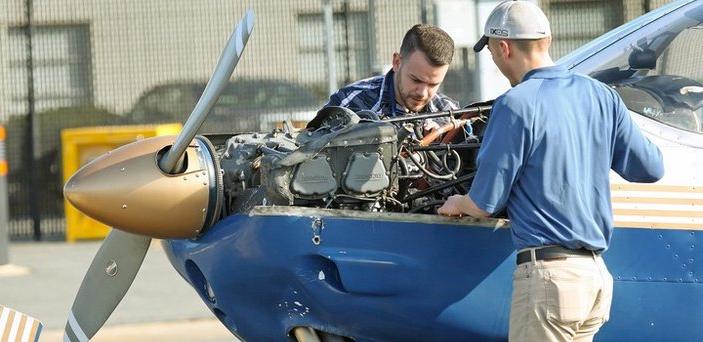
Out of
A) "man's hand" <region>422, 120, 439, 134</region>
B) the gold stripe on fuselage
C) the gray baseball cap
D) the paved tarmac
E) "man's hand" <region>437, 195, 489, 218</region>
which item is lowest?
the paved tarmac

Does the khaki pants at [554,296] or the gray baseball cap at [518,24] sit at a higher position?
the gray baseball cap at [518,24]

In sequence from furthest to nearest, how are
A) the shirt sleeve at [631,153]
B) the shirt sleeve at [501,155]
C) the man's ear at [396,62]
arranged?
the man's ear at [396,62] < the shirt sleeve at [631,153] < the shirt sleeve at [501,155]

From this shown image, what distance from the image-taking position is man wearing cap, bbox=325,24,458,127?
5.38 metres

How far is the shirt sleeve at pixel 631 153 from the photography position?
4.39 m

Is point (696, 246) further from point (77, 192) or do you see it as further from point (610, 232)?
point (77, 192)

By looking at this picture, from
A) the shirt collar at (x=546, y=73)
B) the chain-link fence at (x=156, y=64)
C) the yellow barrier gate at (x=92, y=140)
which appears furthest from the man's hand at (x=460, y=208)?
the chain-link fence at (x=156, y=64)

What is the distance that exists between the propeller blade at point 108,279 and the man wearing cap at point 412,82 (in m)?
1.00

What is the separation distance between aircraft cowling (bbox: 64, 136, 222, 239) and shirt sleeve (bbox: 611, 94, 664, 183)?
1410 millimetres

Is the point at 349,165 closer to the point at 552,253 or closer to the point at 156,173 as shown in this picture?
the point at 156,173

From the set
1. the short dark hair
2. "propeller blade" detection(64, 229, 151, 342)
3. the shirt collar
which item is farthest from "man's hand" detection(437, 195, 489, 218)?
"propeller blade" detection(64, 229, 151, 342)

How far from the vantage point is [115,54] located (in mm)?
16938

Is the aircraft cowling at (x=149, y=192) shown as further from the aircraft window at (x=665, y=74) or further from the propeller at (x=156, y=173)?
the aircraft window at (x=665, y=74)

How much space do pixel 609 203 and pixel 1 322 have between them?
281 centimetres

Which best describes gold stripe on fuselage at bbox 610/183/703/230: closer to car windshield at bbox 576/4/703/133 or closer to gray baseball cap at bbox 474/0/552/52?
car windshield at bbox 576/4/703/133
